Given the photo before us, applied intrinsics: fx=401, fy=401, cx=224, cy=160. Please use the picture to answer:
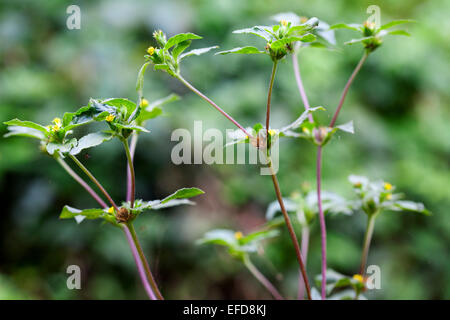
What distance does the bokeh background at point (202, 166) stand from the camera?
3.52 feet

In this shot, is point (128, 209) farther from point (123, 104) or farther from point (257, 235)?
point (257, 235)

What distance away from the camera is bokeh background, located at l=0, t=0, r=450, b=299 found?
1074 mm

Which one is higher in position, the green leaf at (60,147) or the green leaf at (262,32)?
the green leaf at (262,32)

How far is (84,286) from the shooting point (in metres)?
1.05

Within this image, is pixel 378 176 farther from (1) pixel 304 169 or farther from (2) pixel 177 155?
(2) pixel 177 155

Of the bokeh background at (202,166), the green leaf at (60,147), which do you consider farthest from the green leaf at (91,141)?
the bokeh background at (202,166)

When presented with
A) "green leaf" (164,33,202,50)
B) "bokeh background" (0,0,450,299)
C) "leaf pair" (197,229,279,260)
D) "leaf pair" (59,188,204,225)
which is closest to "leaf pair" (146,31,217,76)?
"green leaf" (164,33,202,50)

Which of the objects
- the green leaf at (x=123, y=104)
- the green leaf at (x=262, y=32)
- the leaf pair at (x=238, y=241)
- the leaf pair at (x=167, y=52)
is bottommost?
the leaf pair at (x=238, y=241)

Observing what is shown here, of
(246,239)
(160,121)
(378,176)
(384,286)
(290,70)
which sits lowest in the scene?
(384,286)

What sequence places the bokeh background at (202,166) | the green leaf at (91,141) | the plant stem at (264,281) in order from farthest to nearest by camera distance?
the bokeh background at (202,166) < the plant stem at (264,281) < the green leaf at (91,141)

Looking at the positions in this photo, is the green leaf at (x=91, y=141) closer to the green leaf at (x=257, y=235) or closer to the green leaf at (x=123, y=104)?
the green leaf at (x=123, y=104)

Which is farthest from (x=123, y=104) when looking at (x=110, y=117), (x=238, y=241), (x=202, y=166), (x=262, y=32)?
(x=202, y=166)

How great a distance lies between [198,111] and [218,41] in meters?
0.24
